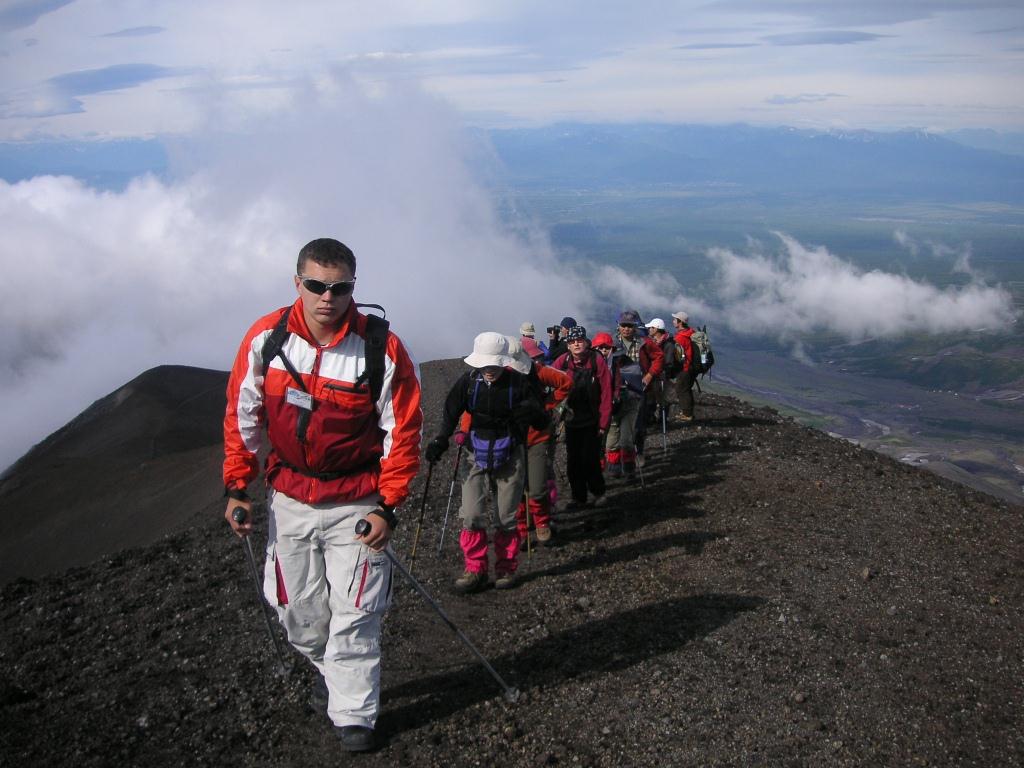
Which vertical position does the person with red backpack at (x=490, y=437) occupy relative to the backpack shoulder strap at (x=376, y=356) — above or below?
below

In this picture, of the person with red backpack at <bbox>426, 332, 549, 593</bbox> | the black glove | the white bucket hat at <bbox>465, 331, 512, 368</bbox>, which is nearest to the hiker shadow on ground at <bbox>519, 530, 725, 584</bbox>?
the person with red backpack at <bbox>426, 332, 549, 593</bbox>

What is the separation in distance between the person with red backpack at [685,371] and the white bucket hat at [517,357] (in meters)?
7.97

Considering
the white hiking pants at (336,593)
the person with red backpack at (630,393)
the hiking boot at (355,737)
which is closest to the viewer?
the white hiking pants at (336,593)

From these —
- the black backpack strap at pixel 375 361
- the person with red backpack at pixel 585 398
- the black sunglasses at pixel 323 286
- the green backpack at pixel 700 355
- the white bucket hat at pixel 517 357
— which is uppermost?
the black sunglasses at pixel 323 286

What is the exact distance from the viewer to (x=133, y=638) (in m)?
7.06

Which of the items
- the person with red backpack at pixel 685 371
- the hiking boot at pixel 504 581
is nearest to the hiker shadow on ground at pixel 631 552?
the hiking boot at pixel 504 581

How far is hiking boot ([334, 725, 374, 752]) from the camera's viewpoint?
4.83 m

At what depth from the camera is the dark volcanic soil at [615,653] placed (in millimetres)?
5180

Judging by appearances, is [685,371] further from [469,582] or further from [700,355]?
[469,582]

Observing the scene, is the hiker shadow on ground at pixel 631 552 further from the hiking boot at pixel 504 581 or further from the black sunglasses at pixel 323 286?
the black sunglasses at pixel 323 286

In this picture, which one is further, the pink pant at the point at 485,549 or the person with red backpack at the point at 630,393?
the person with red backpack at the point at 630,393

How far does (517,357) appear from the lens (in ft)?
24.7

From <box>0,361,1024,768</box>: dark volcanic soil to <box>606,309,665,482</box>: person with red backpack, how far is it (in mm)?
1242

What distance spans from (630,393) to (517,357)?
3995mm
